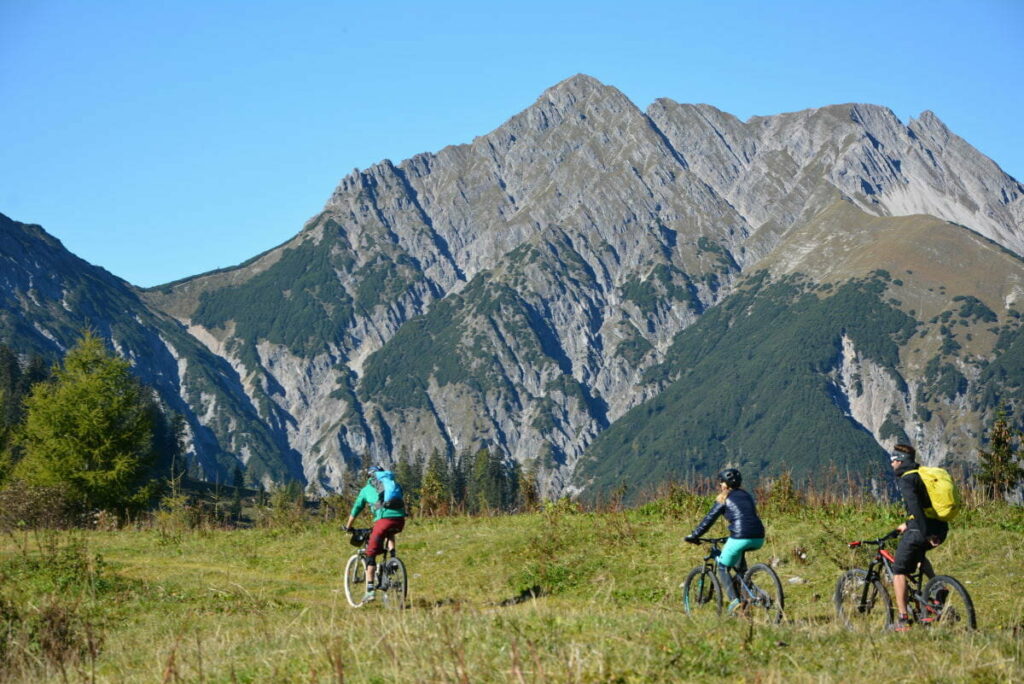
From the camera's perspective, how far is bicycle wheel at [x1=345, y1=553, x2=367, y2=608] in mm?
18016

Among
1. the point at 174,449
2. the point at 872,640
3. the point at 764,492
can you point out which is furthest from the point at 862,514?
the point at 174,449

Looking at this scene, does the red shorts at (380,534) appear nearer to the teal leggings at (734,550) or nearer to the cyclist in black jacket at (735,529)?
the cyclist in black jacket at (735,529)

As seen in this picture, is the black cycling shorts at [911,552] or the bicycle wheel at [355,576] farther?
the bicycle wheel at [355,576]

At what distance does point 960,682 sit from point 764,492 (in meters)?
19.2

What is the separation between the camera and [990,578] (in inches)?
679

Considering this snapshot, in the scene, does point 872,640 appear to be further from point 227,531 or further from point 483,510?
point 227,531

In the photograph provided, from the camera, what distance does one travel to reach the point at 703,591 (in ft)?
47.8

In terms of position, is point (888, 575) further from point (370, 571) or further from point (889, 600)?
point (370, 571)

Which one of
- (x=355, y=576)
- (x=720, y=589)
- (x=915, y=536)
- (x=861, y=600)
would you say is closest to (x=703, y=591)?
(x=720, y=589)

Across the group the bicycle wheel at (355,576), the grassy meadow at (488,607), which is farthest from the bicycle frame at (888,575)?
the bicycle wheel at (355,576)

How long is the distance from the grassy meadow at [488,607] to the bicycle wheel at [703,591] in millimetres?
1125

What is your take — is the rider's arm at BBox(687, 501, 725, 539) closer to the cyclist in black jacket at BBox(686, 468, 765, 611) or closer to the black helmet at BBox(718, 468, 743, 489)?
the cyclist in black jacket at BBox(686, 468, 765, 611)

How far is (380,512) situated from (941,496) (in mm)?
9652

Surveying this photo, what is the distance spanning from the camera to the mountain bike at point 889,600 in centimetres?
1230
